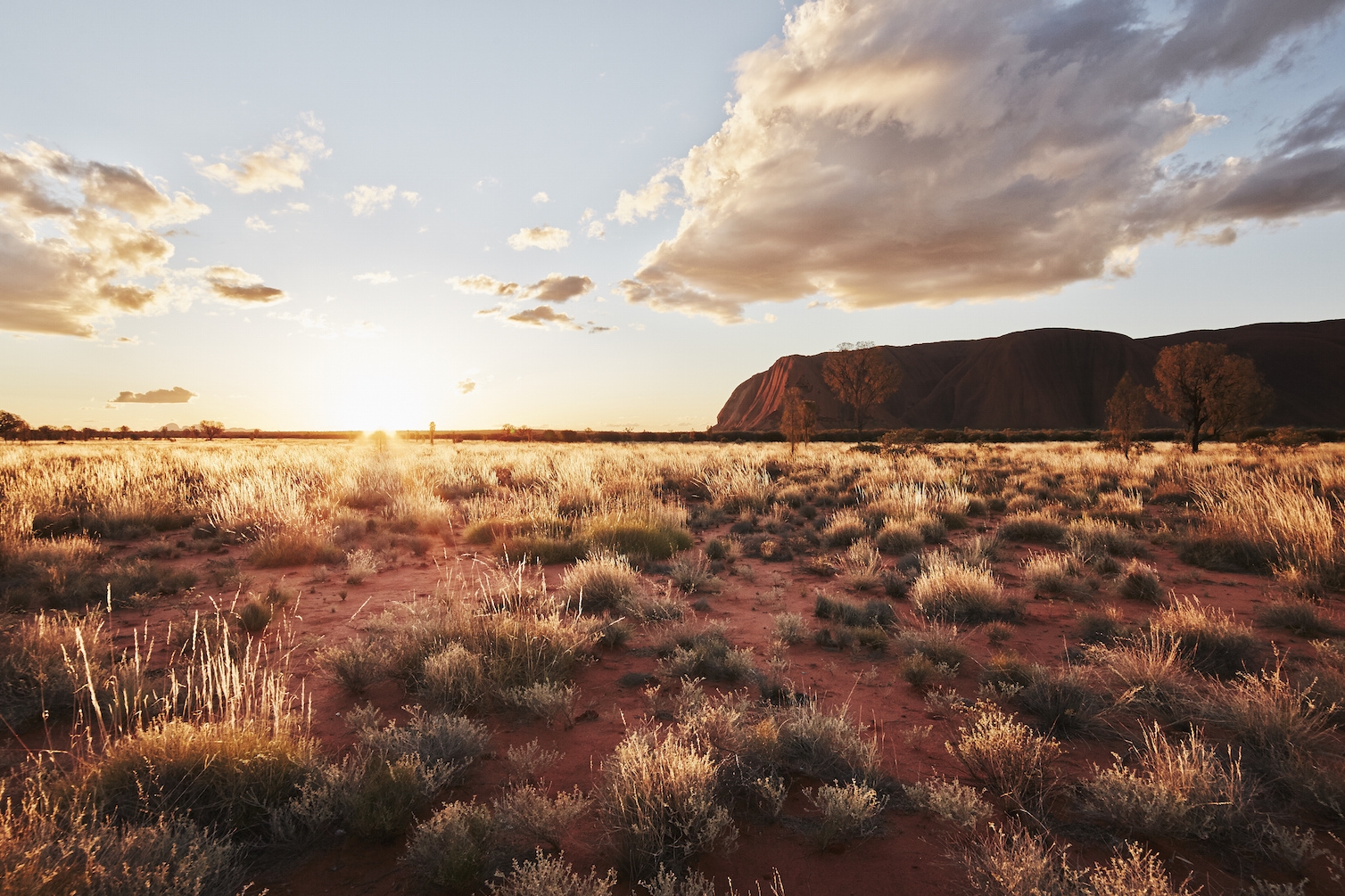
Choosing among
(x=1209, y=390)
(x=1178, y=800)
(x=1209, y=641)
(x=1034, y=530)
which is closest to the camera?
(x=1178, y=800)

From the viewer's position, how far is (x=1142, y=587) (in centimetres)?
676

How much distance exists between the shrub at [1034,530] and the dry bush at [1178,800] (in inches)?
312

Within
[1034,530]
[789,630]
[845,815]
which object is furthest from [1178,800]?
[1034,530]

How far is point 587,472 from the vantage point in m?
14.6

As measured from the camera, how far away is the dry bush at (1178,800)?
2.68 m

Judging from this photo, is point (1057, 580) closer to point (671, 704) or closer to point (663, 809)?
point (671, 704)

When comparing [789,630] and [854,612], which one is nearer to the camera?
[789,630]

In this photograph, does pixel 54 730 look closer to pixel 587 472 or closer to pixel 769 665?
pixel 769 665

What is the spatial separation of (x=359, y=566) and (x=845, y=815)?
25.1 ft

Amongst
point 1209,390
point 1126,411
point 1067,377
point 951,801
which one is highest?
point 1067,377

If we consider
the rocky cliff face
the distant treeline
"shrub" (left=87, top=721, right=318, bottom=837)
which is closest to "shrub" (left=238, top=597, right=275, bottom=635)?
"shrub" (left=87, top=721, right=318, bottom=837)

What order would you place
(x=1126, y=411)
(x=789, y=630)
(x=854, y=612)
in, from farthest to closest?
(x=1126, y=411)
(x=854, y=612)
(x=789, y=630)

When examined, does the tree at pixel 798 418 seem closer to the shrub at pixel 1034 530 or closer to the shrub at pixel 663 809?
the shrub at pixel 1034 530

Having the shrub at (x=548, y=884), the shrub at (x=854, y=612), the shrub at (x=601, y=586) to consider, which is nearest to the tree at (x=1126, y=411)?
the shrub at (x=854, y=612)
